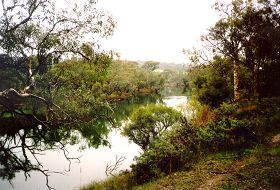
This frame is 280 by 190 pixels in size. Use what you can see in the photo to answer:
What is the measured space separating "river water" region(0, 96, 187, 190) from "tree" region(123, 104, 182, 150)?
198 cm

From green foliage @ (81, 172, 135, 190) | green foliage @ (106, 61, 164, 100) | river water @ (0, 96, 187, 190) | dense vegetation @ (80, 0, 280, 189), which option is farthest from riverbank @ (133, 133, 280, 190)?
green foliage @ (106, 61, 164, 100)

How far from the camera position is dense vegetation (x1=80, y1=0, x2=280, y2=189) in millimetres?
11445

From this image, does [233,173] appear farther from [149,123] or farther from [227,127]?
Answer: [149,123]

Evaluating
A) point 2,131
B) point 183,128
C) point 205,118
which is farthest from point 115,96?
point 183,128

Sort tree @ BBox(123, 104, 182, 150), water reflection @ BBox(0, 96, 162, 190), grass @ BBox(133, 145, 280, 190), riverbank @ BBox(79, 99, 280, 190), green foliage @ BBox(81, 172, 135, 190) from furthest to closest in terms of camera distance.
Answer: tree @ BBox(123, 104, 182, 150) → water reflection @ BBox(0, 96, 162, 190) → green foliage @ BBox(81, 172, 135, 190) → riverbank @ BBox(79, 99, 280, 190) → grass @ BBox(133, 145, 280, 190)

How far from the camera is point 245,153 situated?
12789 mm

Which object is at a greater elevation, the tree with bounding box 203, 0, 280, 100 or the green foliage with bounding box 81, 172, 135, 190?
the tree with bounding box 203, 0, 280, 100

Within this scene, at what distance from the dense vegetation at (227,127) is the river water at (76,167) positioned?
1917 mm

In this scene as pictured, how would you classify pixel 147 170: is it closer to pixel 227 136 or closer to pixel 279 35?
pixel 227 136

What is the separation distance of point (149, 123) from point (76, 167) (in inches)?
210

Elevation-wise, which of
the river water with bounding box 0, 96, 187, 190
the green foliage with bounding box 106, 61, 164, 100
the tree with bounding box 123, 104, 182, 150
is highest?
the green foliage with bounding box 106, 61, 164, 100

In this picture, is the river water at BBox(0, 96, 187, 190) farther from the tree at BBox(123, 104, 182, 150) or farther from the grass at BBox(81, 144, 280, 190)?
the grass at BBox(81, 144, 280, 190)

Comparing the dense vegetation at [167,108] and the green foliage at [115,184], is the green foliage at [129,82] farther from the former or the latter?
the green foliage at [115,184]

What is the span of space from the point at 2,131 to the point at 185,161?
1910cm
